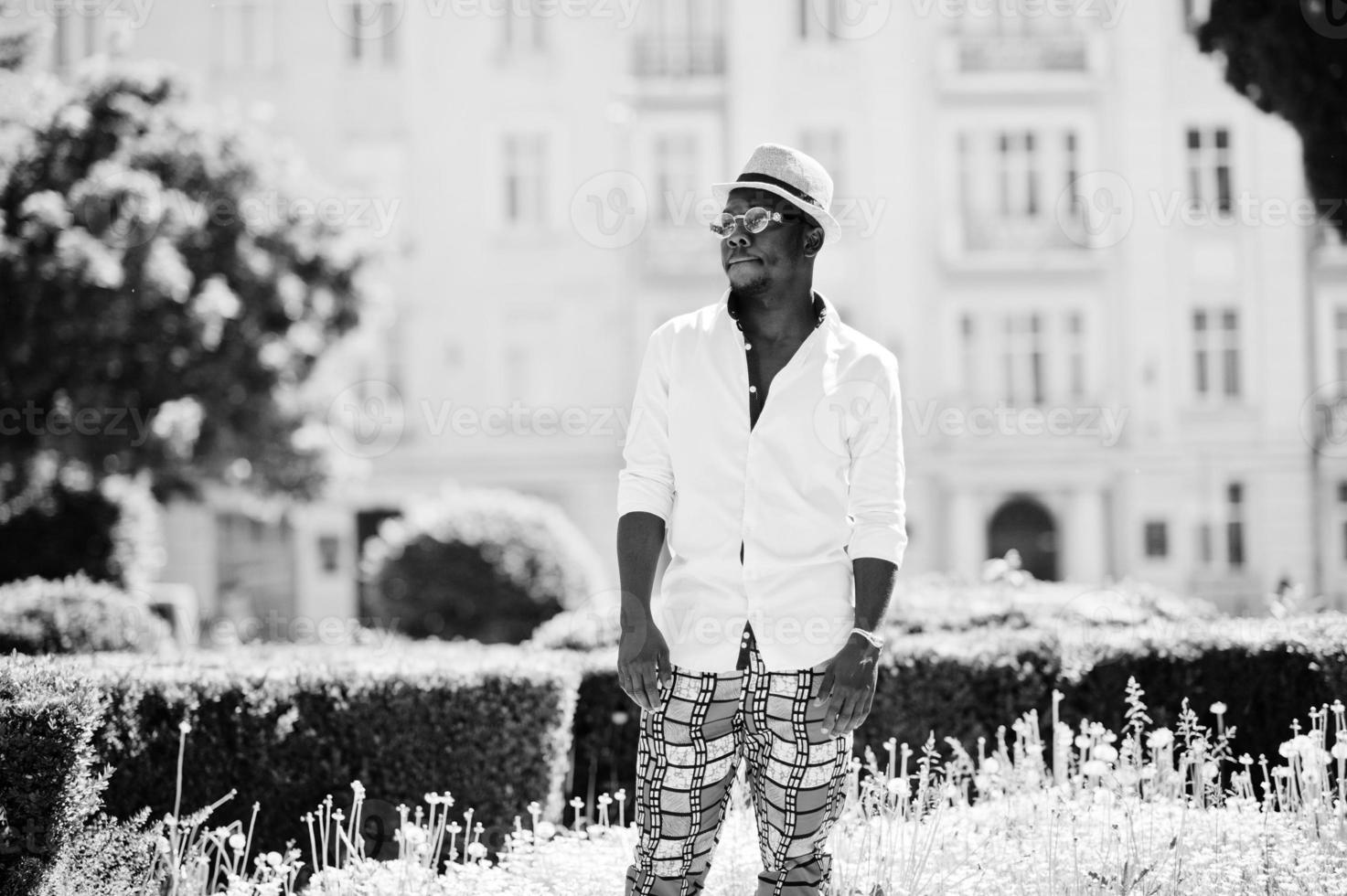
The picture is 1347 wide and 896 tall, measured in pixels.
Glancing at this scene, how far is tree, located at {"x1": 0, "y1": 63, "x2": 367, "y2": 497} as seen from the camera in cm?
1344

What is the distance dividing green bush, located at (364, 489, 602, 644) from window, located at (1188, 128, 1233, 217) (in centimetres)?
1537

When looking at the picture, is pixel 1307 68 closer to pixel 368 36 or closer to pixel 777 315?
pixel 777 315

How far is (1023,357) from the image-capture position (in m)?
24.4

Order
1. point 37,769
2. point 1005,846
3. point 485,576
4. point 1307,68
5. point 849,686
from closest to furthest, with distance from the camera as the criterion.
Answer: point 849,686 → point 37,769 → point 1005,846 → point 1307,68 → point 485,576

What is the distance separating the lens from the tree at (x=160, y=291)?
13438mm

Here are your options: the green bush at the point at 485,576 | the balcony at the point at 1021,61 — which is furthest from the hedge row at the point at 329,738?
the balcony at the point at 1021,61

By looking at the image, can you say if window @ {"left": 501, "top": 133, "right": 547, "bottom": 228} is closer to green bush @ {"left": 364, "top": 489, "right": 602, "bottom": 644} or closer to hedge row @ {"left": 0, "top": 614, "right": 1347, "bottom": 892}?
green bush @ {"left": 364, "top": 489, "right": 602, "bottom": 644}

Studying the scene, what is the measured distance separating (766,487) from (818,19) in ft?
73.1

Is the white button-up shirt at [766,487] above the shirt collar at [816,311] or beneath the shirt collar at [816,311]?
beneath

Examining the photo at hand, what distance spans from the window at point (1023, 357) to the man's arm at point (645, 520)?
21292mm

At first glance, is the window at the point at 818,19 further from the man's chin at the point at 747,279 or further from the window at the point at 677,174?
the man's chin at the point at 747,279

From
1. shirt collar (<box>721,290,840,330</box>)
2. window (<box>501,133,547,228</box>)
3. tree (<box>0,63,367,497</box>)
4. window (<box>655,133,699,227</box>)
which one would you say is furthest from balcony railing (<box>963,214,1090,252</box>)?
shirt collar (<box>721,290,840,330</box>)

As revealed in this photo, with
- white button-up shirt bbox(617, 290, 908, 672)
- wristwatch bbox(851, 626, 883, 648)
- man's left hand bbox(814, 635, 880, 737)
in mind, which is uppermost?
white button-up shirt bbox(617, 290, 908, 672)

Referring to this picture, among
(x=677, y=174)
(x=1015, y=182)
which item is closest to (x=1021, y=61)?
(x=1015, y=182)
